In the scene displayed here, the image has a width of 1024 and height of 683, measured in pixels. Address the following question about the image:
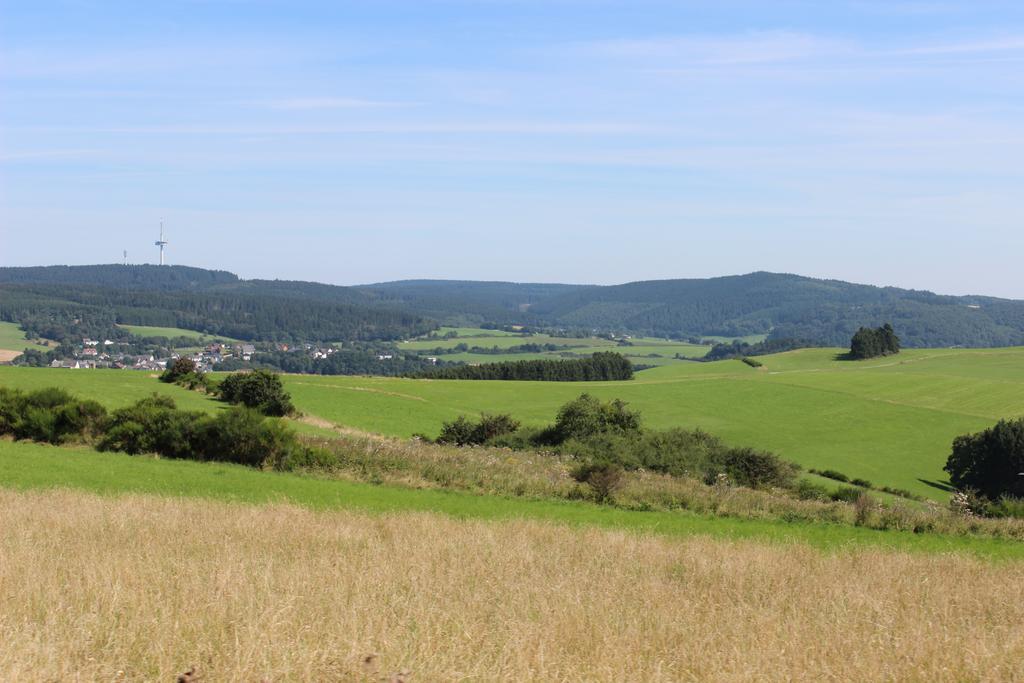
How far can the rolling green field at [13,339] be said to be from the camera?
121275 millimetres

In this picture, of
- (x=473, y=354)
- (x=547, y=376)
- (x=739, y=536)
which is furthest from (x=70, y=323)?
(x=739, y=536)

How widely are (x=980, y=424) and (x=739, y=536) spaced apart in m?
59.5

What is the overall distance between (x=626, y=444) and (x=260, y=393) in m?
19.8

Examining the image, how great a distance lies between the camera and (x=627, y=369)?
110m

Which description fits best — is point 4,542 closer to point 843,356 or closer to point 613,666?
point 613,666

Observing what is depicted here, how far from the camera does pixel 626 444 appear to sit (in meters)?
38.6

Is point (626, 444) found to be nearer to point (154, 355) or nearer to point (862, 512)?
point (862, 512)

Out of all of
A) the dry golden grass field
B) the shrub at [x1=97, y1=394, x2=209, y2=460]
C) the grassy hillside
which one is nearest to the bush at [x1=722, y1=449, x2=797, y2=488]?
the grassy hillside

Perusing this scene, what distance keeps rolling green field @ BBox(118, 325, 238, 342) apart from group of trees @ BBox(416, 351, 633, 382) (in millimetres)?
75686

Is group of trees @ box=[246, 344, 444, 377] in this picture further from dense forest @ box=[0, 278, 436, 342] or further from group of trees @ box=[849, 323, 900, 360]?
group of trees @ box=[849, 323, 900, 360]

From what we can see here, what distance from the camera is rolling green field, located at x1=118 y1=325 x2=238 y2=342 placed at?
158750mm

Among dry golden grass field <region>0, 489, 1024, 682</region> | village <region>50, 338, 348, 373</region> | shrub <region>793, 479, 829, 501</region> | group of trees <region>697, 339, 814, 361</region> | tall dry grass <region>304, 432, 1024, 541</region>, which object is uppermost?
group of trees <region>697, 339, 814, 361</region>

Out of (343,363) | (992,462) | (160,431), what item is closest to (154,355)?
(343,363)

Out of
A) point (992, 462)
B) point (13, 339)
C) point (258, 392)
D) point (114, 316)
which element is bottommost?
point (992, 462)
